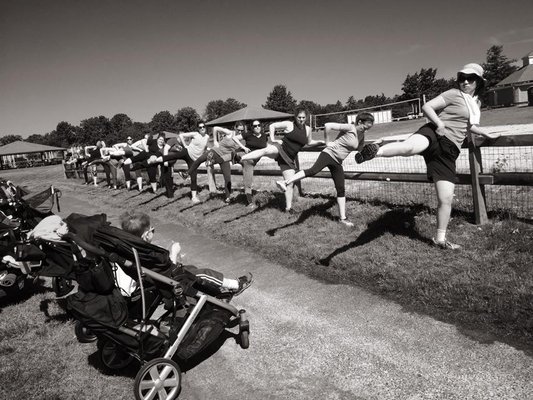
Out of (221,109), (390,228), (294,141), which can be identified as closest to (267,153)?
(294,141)

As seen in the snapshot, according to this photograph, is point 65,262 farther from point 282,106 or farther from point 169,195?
point 282,106

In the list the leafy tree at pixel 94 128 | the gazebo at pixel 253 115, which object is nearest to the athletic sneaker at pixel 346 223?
the gazebo at pixel 253 115

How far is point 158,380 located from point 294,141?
506 cm

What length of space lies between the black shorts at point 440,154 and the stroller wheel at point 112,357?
3.80 m

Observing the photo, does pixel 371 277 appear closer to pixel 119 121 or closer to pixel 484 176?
pixel 484 176

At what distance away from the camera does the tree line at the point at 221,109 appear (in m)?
76.4

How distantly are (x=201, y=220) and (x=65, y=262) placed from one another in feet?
13.9

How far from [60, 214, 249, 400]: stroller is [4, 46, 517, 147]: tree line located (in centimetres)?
3711

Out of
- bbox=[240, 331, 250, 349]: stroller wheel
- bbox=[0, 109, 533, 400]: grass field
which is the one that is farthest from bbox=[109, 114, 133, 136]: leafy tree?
bbox=[240, 331, 250, 349]: stroller wheel

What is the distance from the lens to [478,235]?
5.00 metres

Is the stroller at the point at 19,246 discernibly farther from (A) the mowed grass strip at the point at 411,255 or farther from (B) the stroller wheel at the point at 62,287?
(A) the mowed grass strip at the point at 411,255

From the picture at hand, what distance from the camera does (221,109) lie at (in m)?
136

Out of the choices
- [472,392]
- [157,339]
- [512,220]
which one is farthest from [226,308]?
[512,220]

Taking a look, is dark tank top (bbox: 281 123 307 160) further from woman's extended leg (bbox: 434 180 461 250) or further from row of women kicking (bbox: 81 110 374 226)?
woman's extended leg (bbox: 434 180 461 250)
